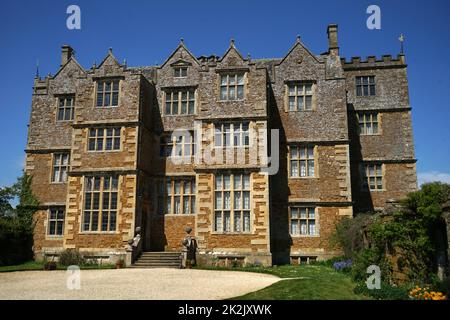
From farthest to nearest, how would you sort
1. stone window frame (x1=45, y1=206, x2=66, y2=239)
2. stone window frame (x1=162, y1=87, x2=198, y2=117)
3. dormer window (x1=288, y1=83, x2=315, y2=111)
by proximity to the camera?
1. stone window frame (x1=162, y1=87, x2=198, y2=117)
2. stone window frame (x1=45, y1=206, x2=66, y2=239)
3. dormer window (x1=288, y1=83, x2=315, y2=111)

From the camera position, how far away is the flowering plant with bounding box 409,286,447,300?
31.9 ft

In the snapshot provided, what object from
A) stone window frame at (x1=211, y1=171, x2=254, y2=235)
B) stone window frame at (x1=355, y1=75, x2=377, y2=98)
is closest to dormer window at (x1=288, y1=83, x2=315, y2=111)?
stone window frame at (x1=355, y1=75, x2=377, y2=98)

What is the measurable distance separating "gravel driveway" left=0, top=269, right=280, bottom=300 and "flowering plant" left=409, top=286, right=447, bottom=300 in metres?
4.31

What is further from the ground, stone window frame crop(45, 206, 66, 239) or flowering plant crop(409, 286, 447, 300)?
stone window frame crop(45, 206, 66, 239)

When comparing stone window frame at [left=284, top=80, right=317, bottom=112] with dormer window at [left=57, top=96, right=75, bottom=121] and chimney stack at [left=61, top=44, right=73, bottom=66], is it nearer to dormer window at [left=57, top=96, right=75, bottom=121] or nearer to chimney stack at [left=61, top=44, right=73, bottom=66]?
dormer window at [left=57, top=96, right=75, bottom=121]

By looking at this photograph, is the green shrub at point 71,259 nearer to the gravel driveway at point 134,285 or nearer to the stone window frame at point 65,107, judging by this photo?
the gravel driveway at point 134,285

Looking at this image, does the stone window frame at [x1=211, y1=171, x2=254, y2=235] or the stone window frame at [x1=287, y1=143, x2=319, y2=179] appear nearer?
the stone window frame at [x1=211, y1=171, x2=254, y2=235]

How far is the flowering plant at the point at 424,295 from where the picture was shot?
973 cm

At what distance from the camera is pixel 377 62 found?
1026 inches

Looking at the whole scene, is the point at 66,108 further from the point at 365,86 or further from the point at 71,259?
the point at 365,86

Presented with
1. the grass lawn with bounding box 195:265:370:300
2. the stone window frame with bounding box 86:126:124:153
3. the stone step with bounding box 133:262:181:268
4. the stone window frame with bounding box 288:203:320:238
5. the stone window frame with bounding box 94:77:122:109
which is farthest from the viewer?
the stone window frame with bounding box 94:77:122:109
